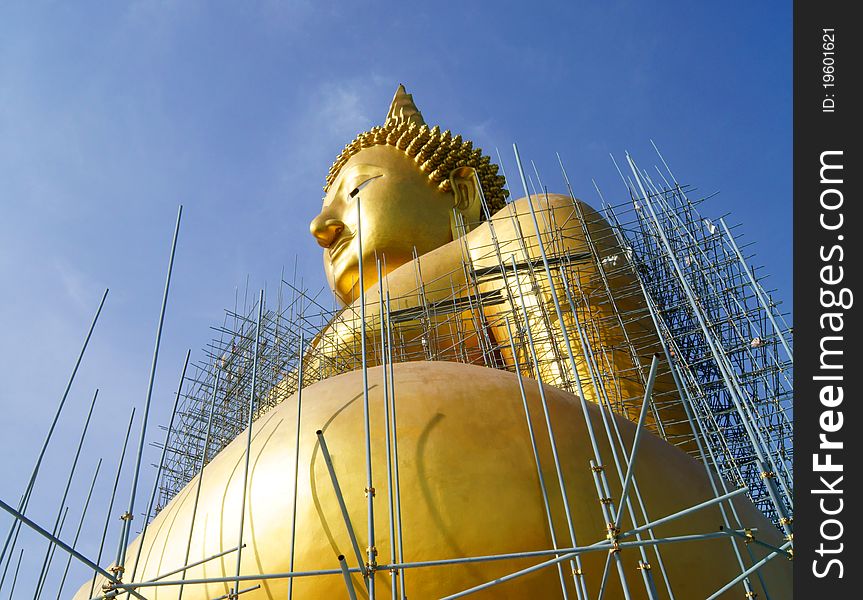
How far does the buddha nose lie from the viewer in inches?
356

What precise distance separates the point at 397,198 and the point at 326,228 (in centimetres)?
95

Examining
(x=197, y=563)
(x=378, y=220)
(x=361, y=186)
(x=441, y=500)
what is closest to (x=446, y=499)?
(x=441, y=500)

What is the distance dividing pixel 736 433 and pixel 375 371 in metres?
3.70

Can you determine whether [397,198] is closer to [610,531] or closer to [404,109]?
[404,109]

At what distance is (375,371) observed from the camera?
178 inches

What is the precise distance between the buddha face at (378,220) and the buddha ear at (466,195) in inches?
4.6

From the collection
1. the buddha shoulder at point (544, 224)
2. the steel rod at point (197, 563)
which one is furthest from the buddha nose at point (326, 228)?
the steel rod at point (197, 563)

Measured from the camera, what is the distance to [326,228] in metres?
9.06

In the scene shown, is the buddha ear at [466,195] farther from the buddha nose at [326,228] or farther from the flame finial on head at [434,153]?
the buddha nose at [326,228]

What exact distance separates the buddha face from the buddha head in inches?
A: 0.5

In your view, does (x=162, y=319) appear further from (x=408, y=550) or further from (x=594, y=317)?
(x=594, y=317)

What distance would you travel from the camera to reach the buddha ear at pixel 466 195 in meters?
9.54

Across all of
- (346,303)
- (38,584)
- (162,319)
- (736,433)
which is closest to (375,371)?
(162,319)

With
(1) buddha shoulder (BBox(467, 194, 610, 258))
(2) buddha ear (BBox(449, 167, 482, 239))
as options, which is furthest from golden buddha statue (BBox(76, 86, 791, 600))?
(2) buddha ear (BBox(449, 167, 482, 239))
